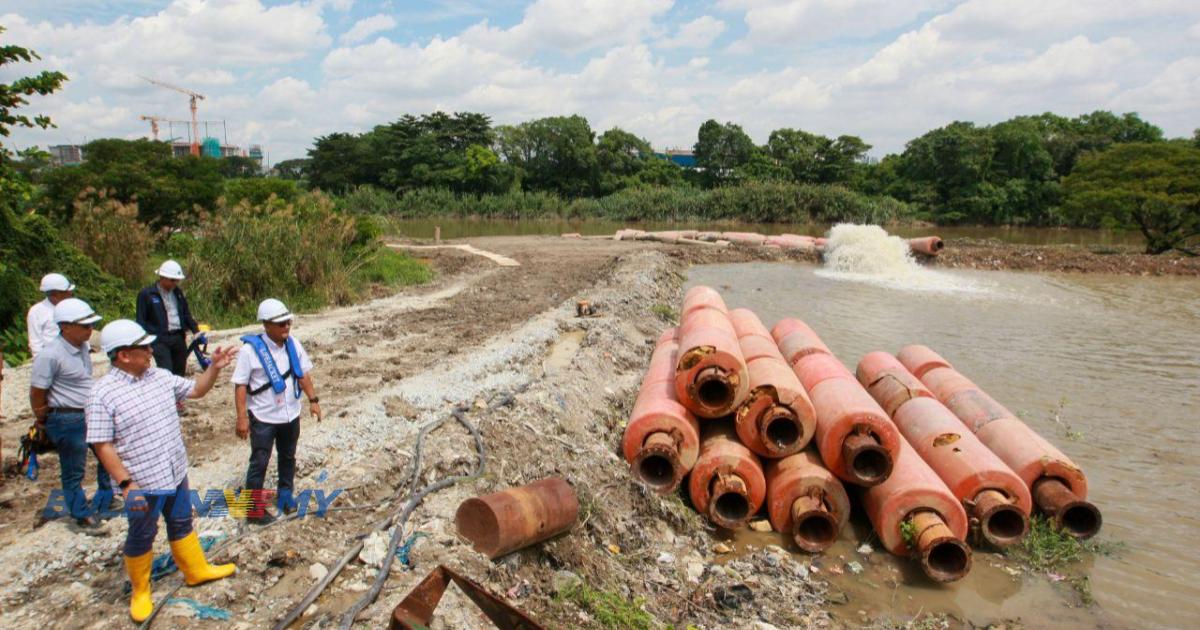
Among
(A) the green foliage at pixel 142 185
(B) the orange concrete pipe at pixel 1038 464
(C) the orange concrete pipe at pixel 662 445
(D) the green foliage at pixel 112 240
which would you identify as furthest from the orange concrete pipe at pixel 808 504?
(A) the green foliage at pixel 142 185

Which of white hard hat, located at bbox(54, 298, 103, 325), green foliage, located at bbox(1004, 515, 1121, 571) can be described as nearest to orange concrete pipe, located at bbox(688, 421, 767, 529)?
green foliage, located at bbox(1004, 515, 1121, 571)

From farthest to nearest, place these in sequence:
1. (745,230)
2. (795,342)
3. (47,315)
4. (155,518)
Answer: (745,230) < (795,342) < (47,315) < (155,518)

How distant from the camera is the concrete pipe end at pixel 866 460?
19.0 feet

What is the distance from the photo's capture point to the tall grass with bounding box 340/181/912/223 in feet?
143

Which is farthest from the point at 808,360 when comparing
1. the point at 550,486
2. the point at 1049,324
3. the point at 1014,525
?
the point at 1049,324

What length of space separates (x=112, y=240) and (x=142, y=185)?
671 cm

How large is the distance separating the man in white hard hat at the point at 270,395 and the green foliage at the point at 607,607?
6.73 feet

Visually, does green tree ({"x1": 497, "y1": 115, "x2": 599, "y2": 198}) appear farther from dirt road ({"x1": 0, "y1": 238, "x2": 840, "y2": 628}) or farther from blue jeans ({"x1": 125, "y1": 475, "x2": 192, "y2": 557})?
blue jeans ({"x1": 125, "y1": 475, "x2": 192, "y2": 557})

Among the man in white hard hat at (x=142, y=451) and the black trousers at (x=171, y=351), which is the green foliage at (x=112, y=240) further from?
the man in white hard hat at (x=142, y=451)

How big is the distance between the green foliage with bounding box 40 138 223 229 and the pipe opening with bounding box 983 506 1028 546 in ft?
57.1

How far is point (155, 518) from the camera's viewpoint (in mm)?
3844

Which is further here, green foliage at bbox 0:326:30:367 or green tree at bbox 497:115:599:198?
green tree at bbox 497:115:599:198

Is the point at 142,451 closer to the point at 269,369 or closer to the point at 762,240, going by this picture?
the point at 269,369

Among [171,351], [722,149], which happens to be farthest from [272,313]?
[722,149]
